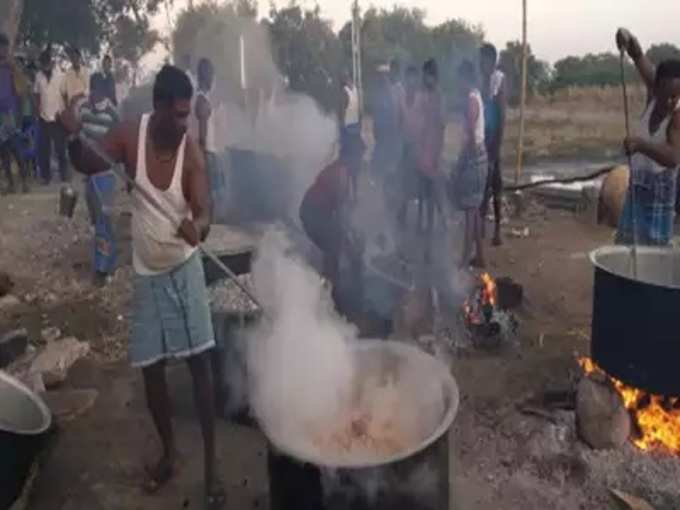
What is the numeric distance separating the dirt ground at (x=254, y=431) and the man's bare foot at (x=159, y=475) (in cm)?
5

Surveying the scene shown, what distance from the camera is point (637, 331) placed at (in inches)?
157

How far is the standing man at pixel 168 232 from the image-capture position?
3.73m

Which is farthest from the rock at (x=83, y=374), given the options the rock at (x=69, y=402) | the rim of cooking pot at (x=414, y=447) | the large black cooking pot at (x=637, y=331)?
the large black cooking pot at (x=637, y=331)

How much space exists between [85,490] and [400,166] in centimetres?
676

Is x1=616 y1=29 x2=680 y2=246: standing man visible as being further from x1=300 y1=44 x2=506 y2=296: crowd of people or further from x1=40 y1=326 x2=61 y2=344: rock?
x1=40 y1=326 x2=61 y2=344: rock

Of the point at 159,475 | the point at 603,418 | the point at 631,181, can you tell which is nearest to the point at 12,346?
the point at 159,475

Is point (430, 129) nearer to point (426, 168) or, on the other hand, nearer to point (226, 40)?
point (426, 168)

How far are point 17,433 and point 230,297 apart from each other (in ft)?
5.45

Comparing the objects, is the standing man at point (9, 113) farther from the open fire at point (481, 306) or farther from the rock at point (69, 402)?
the open fire at point (481, 306)

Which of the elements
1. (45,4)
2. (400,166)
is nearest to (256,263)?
(400,166)

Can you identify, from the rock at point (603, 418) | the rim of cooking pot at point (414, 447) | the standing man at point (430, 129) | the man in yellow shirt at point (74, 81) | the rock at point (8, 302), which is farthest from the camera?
the man in yellow shirt at point (74, 81)

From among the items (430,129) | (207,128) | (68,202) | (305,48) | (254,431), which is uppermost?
(305,48)

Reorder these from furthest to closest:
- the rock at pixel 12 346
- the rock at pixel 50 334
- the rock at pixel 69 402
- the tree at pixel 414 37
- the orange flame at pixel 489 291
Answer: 1. the tree at pixel 414 37
2. the rock at pixel 50 334
3. the orange flame at pixel 489 291
4. the rock at pixel 12 346
5. the rock at pixel 69 402

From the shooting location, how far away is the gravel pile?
4797mm
